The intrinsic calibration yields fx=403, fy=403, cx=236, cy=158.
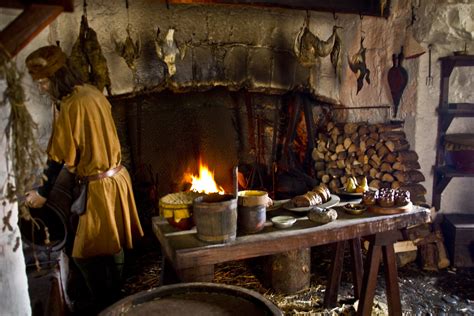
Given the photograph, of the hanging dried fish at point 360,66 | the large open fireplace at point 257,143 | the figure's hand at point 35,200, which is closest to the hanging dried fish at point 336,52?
the hanging dried fish at point 360,66

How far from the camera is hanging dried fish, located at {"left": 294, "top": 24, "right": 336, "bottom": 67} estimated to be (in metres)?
3.77

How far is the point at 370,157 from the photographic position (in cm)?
429

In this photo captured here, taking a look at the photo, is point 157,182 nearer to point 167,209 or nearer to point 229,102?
point 229,102

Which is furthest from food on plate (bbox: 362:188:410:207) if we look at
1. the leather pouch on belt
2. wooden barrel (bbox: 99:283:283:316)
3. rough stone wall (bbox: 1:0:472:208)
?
the leather pouch on belt

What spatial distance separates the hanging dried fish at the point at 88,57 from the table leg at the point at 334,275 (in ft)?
7.70

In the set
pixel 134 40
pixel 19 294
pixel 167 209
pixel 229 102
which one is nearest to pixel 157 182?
pixel 229 102

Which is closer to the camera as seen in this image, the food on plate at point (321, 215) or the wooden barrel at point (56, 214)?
the food on plate at point (321, 215)

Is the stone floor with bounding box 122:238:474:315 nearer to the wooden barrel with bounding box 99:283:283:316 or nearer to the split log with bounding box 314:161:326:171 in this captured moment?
the split log with bounding box 314:161:326:171

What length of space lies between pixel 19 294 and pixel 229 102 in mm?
3168

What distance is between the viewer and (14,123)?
147 cm

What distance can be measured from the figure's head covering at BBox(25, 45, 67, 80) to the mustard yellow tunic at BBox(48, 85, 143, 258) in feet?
1.01

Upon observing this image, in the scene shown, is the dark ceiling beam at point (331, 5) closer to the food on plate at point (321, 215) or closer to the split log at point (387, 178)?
the split log at point (387, 178)

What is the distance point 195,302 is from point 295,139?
3.11 m

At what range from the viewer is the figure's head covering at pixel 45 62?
2.67 metres
